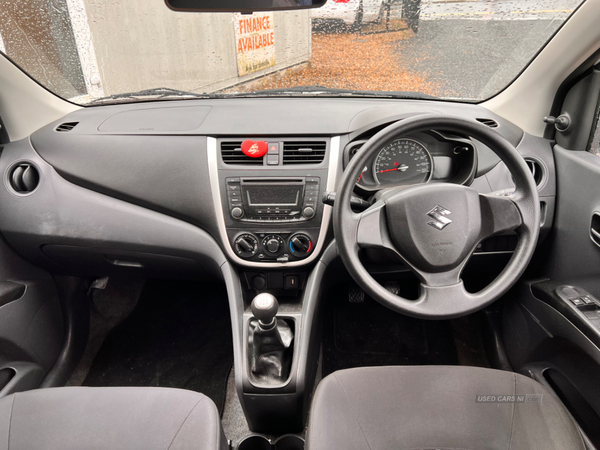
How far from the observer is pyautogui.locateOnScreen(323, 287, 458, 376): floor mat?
7.11 feet

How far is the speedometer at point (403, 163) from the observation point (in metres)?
1.50

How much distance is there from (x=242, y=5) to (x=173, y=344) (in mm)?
1766

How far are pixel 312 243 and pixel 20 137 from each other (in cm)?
142

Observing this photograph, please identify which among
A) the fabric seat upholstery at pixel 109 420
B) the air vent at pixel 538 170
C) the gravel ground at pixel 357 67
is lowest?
the fabric seat upholstery at pixel 109 420

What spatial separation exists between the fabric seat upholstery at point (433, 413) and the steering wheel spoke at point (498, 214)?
17.4 inches

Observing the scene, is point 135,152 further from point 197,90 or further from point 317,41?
point 317,41

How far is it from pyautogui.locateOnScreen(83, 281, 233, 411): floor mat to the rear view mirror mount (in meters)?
1.62

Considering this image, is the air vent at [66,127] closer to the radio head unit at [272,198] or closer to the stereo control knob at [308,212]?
the radio head unit at [272,198]

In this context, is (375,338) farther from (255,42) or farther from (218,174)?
(255,42)

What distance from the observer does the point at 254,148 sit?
5.18ft

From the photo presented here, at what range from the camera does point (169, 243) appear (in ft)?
5.65

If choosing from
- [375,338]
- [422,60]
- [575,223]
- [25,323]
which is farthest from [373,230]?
[25,323]

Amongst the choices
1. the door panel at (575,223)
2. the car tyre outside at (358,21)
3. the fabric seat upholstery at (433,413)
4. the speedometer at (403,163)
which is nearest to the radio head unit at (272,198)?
the speedometer at (403,163)

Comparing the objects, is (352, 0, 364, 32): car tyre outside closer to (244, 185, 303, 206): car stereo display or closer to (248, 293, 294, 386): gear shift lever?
(244, 185, 303, 206): car stereo display
